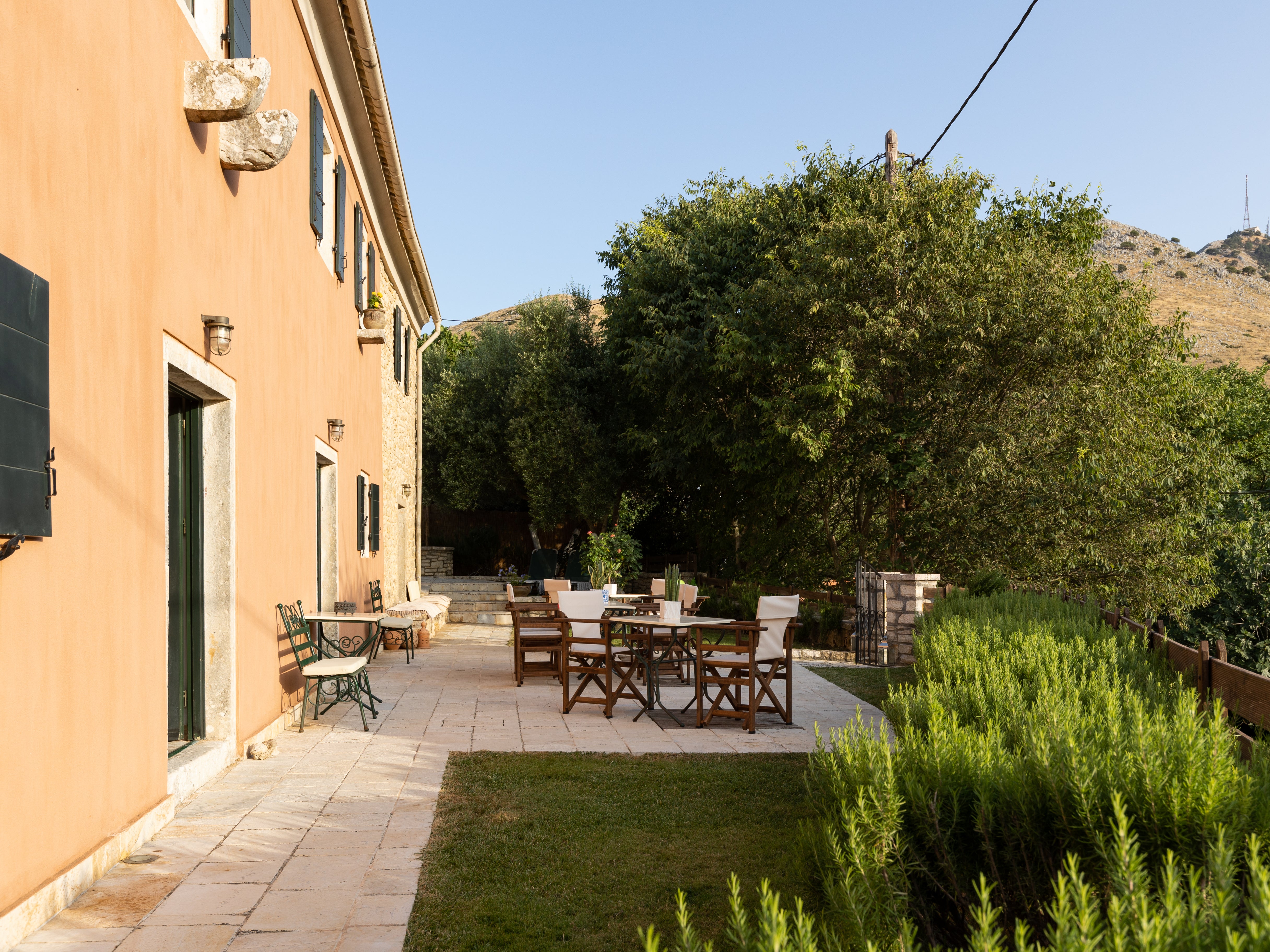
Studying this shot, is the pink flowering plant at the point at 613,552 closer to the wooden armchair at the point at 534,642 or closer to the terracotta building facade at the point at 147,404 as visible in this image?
the wooden armchair at the point at 534,642

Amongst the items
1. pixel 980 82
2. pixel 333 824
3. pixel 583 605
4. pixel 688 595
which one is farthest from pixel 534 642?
pixel 980 82

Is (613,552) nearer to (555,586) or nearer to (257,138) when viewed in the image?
(555,586)

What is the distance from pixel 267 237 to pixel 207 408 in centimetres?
150

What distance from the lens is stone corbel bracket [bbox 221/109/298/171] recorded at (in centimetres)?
484

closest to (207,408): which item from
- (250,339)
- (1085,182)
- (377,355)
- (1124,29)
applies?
(250,339)

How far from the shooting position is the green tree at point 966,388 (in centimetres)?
1334

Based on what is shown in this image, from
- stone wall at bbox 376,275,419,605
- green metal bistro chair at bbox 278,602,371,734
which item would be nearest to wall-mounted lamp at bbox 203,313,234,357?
green metal bistro chair at bbox 278,602,371,734

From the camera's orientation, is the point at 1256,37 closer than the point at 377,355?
Yes

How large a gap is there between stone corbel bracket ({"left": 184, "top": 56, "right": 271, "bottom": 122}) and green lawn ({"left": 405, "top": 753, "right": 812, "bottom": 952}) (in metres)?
3.35

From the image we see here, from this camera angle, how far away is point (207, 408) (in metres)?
5.05

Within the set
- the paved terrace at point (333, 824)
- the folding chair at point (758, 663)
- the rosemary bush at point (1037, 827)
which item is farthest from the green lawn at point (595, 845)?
the folding chair at point (758, 663)

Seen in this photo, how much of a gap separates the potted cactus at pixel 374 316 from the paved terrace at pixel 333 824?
442 cm

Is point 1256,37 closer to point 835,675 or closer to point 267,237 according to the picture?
point 835,675

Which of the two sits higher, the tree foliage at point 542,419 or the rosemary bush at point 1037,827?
the tree foliage at point 542,419
